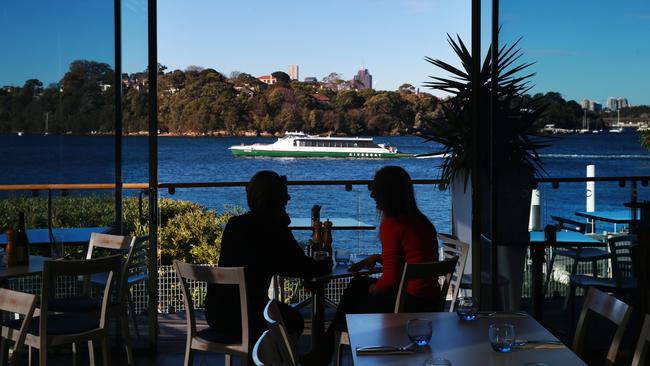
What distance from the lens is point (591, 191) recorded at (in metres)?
4.64

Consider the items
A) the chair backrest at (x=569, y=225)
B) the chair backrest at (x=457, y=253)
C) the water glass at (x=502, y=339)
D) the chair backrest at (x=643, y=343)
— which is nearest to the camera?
the chair backrest at (x=643, y=343)

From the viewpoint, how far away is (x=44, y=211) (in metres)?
4.75

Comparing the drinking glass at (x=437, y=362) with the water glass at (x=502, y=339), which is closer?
the drinking glass at (x=437, y=362)

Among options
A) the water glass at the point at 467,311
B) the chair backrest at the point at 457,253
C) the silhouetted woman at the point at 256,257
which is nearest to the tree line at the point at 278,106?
the chair backrest at the point at 457,253

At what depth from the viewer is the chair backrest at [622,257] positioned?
434 cm

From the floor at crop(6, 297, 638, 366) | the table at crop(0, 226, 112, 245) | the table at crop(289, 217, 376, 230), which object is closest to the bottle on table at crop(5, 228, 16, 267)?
the table at crop(0, 226, 112, 245)

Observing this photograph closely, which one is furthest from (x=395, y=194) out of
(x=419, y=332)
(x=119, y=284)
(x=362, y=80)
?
(x=362, y=80)

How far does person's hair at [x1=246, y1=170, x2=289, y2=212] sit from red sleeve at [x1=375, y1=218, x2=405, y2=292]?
54 cm

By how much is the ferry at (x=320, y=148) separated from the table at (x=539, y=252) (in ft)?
86.1

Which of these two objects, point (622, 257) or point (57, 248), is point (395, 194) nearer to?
point (622, 257)

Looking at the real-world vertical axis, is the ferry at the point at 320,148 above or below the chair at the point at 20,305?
above

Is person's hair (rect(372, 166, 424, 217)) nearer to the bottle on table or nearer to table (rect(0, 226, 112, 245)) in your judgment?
the bottle on table

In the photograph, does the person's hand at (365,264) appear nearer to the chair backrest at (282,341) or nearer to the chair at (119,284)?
the chair at (119,284)

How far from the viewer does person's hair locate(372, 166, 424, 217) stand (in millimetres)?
3879
